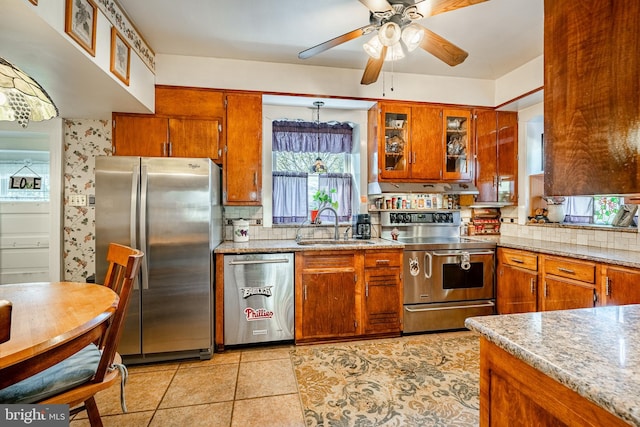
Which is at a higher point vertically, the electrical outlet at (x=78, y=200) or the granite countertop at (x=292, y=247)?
the electrical outlet at (x=78, y=200)

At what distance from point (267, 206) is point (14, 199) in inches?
99.3

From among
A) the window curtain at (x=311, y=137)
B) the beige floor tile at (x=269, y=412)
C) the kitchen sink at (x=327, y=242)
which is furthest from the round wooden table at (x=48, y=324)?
the window curtain at (x=311, y=137)

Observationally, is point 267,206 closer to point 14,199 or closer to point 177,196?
point 177,196

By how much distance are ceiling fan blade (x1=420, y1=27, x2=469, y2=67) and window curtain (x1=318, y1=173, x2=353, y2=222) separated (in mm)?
1708

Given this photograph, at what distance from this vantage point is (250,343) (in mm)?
2783

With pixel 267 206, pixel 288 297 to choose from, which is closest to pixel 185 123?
pixel 267 206

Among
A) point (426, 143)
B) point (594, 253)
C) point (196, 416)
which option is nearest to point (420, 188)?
point (426, 143)

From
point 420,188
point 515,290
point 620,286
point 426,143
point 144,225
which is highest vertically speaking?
point 426,143

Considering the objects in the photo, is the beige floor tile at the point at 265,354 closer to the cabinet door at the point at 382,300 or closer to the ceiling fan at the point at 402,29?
the cabinet door at the point at 382,300

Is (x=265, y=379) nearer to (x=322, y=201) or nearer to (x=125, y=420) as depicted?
(x=125, y=420)

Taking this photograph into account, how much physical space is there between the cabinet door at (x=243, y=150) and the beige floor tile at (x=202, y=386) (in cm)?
149

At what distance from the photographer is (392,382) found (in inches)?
86.7

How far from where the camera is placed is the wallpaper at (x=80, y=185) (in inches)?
117

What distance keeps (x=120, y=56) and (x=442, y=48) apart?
2299mm
